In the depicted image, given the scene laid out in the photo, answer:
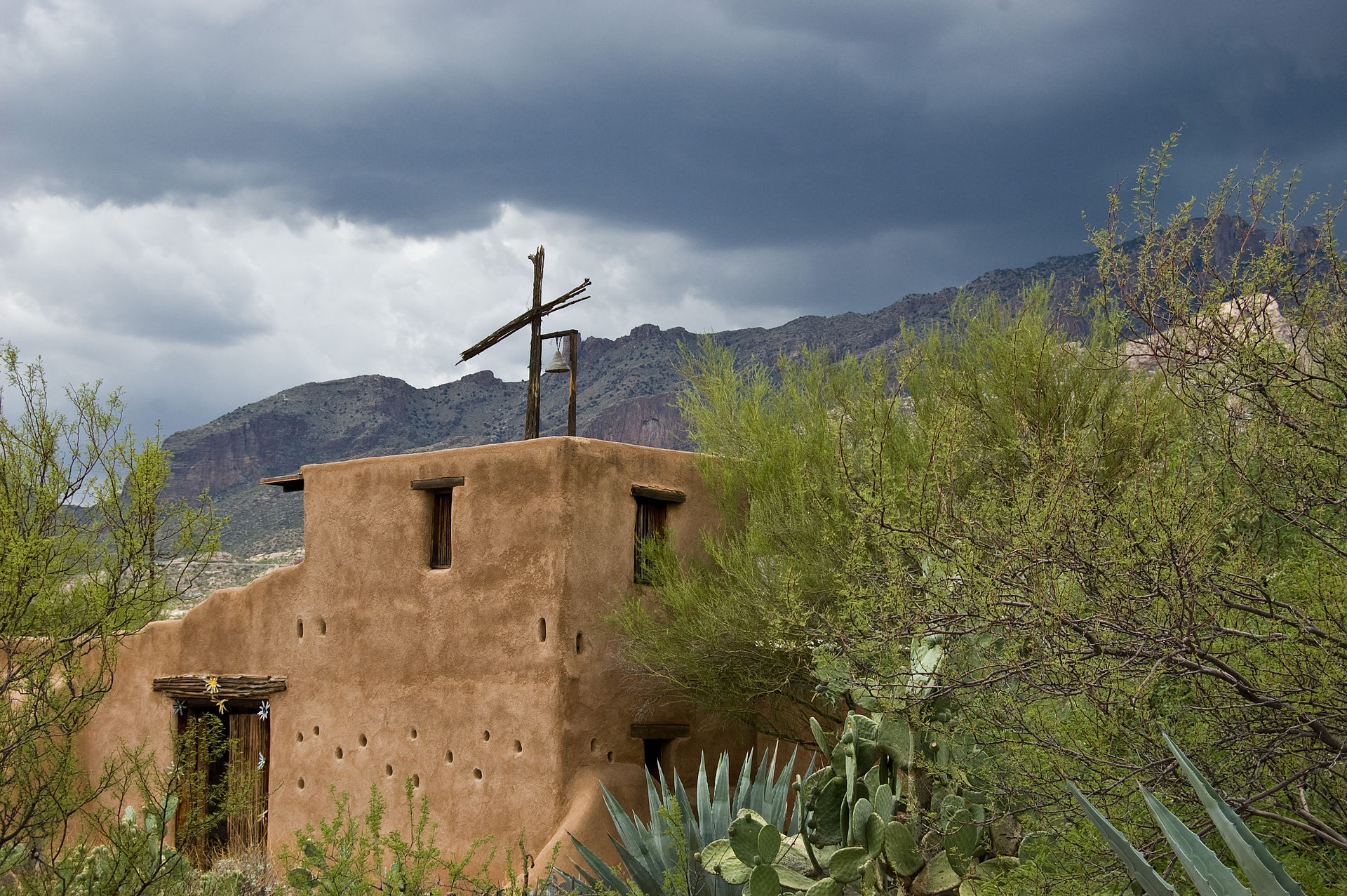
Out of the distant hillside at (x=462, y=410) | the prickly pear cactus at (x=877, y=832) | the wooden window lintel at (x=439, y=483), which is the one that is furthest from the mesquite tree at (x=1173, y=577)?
the distant hillside at (x=462, y=410)

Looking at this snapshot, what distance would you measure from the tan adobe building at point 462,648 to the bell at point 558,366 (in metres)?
2.09

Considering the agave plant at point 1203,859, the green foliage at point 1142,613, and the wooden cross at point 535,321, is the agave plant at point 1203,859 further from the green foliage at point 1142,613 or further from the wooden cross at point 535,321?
the wooden cross at point 535,321

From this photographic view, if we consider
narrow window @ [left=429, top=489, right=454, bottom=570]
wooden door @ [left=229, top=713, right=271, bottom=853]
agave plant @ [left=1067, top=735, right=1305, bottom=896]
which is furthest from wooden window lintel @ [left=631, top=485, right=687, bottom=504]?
agave plant @ [left=1067, top=735, right=1305, bottom=896]

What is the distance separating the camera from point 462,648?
34.2 feet

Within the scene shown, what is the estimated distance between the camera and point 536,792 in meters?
9.66

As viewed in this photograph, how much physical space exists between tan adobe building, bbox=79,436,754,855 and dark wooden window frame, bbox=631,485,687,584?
0.07ft

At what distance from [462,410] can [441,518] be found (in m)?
58.5

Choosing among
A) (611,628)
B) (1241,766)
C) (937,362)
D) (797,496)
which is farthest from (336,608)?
(1241,766)

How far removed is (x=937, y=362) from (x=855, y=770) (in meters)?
6.42

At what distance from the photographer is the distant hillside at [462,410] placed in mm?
60881

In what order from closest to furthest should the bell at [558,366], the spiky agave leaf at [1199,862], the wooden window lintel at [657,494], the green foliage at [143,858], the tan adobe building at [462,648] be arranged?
the spiky agave leaf at [1199,862], the green foliage at [143,858], the tan adobe building at [462,648], the wooden window lintel at [657,494], the bell at [558,366]

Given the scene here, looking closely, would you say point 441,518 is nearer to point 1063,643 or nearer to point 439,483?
point 439,483

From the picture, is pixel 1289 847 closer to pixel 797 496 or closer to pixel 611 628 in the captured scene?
pixel 797 496

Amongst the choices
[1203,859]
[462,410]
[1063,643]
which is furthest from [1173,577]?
[462,410]
